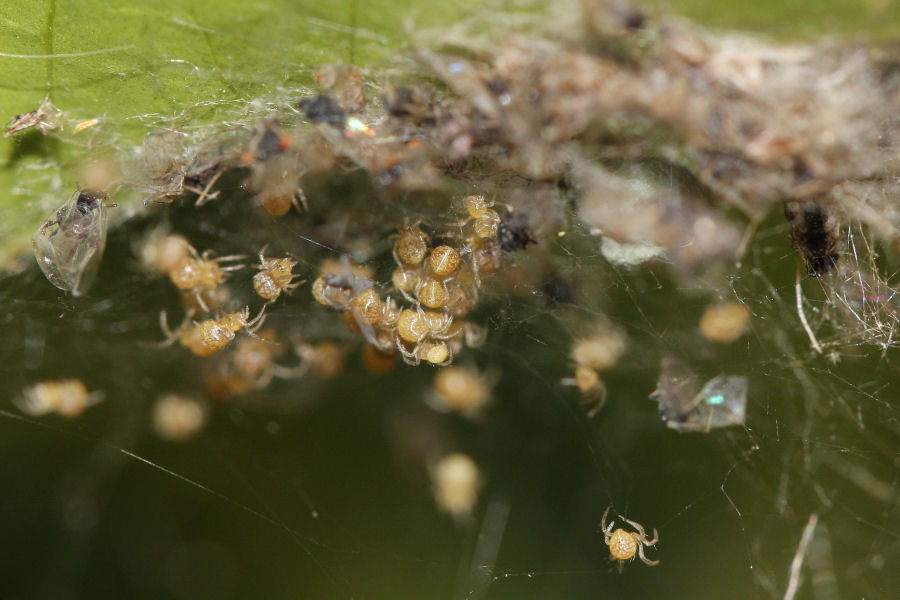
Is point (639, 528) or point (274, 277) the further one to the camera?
point (639, 528)

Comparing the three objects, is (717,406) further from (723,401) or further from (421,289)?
(421,289)

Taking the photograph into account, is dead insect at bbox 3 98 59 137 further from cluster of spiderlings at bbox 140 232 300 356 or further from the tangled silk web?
cluster of spiderlings at bbox 140 232 300 356

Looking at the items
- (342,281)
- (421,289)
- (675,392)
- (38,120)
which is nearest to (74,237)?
(38,120)

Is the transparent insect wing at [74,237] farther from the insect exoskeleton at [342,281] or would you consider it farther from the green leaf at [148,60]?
the insect exoskeleton at [342,281]

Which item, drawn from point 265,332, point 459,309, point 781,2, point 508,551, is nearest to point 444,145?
point 459,309

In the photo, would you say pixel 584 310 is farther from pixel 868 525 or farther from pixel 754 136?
pixel 868 525
